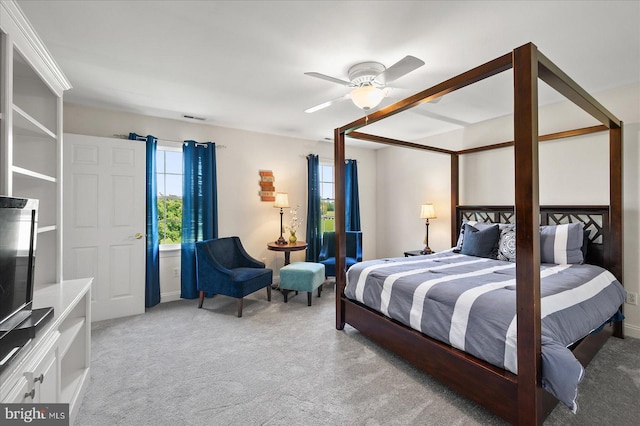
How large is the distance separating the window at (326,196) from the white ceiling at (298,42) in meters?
2.27

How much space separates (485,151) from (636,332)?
2.56m

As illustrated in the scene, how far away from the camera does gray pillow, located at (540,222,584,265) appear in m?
2.94

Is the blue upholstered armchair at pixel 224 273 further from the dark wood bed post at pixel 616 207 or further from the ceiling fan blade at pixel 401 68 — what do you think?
the dark wood bed post at pixel 616 207

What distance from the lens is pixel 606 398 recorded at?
6.45 ft

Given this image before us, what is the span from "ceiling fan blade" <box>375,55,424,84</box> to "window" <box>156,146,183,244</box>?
3.10 meters

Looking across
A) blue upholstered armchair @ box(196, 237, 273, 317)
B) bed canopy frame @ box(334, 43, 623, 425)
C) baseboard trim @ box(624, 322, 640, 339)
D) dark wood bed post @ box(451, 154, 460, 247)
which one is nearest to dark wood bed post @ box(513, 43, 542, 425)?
bed canopy frame @ box(334, 43, 623, 425)

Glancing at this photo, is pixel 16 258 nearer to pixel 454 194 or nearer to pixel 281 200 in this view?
pixel 281 200

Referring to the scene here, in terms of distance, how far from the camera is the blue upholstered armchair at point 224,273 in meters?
3.51

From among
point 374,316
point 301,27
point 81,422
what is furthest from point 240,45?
point 81,422

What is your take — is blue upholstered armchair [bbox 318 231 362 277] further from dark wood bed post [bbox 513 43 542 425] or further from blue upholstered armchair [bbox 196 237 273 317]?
dark wood bed post [bbox 513 43 542 425]

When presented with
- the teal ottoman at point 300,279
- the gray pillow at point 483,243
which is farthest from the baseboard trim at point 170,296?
the gray pillow at point 483,243

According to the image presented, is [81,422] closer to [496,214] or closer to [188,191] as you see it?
[188,191]

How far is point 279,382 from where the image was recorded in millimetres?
2184

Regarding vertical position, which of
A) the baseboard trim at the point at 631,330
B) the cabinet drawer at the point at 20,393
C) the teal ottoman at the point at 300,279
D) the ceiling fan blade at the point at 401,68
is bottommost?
the baseboard trim at the point at 631,330
